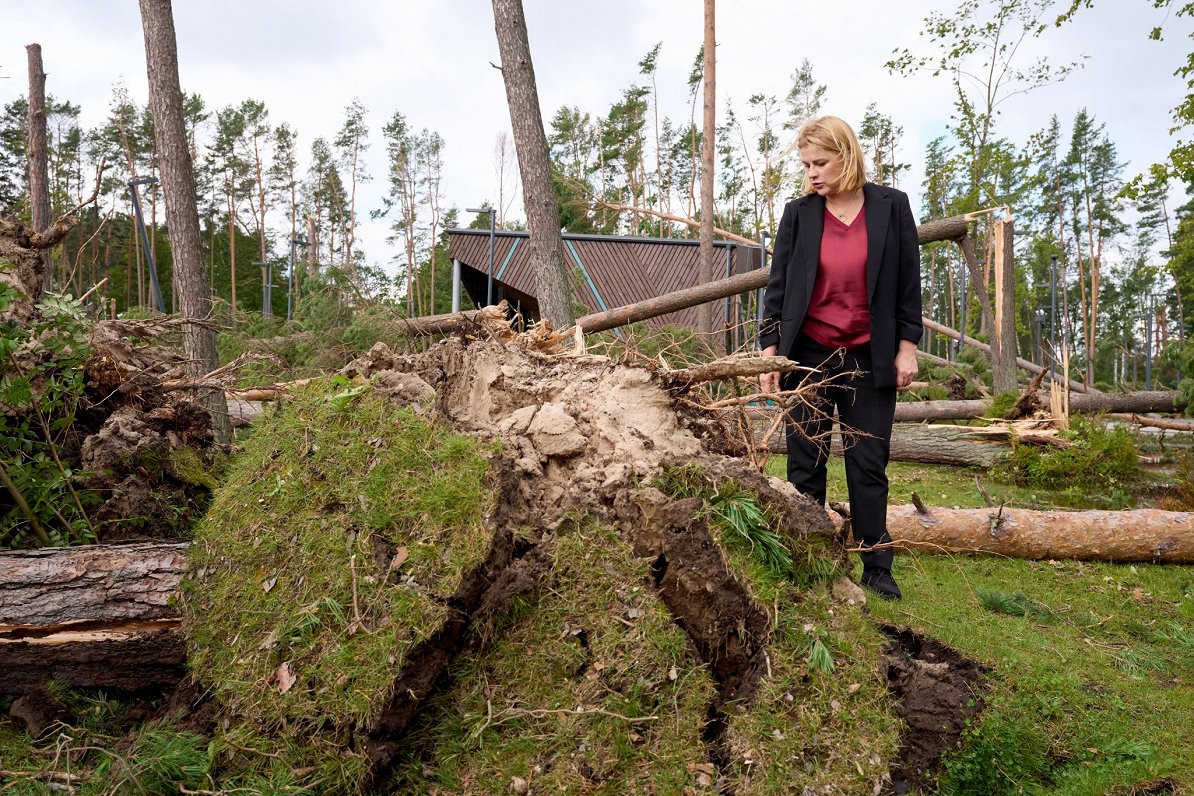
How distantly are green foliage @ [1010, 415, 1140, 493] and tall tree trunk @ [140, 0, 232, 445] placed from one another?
27.8 feet

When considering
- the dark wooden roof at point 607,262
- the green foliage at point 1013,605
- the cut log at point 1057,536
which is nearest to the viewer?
the green foliage at point 1013,605

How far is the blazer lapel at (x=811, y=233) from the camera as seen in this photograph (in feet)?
11.7

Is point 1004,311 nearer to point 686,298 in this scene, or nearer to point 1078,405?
point 1078,405

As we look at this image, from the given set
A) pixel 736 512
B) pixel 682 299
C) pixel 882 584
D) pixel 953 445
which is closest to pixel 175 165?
pixel 682 299

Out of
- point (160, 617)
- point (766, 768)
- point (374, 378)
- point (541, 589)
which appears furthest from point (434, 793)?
point (374, 378)

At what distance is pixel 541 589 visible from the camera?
269 cm

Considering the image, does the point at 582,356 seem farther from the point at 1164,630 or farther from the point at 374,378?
the point at 1164,630

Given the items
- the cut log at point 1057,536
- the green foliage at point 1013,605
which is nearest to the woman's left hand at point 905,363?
the green foliage at point 1013,605

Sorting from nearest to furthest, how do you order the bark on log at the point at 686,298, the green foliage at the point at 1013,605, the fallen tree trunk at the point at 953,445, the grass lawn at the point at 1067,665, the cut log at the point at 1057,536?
the grass lawn at the point at 1067,665, the green foliage at the point at 1013,605, the cut log at the point at 1057,536, the bark on log at the point at 686,298, the fallen tree trunk at the point at 953,445

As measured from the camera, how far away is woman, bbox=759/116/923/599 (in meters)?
3.52

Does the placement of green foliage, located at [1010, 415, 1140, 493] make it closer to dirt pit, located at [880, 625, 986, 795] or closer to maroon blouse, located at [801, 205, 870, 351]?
maroon blouse, located at [801, 205, 870, 351]

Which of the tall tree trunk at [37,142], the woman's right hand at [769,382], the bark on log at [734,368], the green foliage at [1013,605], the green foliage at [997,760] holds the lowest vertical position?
the green foliage at [1013,605]

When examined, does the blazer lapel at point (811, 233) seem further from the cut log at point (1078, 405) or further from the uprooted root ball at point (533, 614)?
the cut log at point (1078, 405)

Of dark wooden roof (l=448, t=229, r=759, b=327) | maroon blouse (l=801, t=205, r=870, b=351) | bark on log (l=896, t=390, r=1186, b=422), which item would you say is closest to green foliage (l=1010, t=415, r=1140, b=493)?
bark on log (l=896, t=390, r=1186, b=422)
